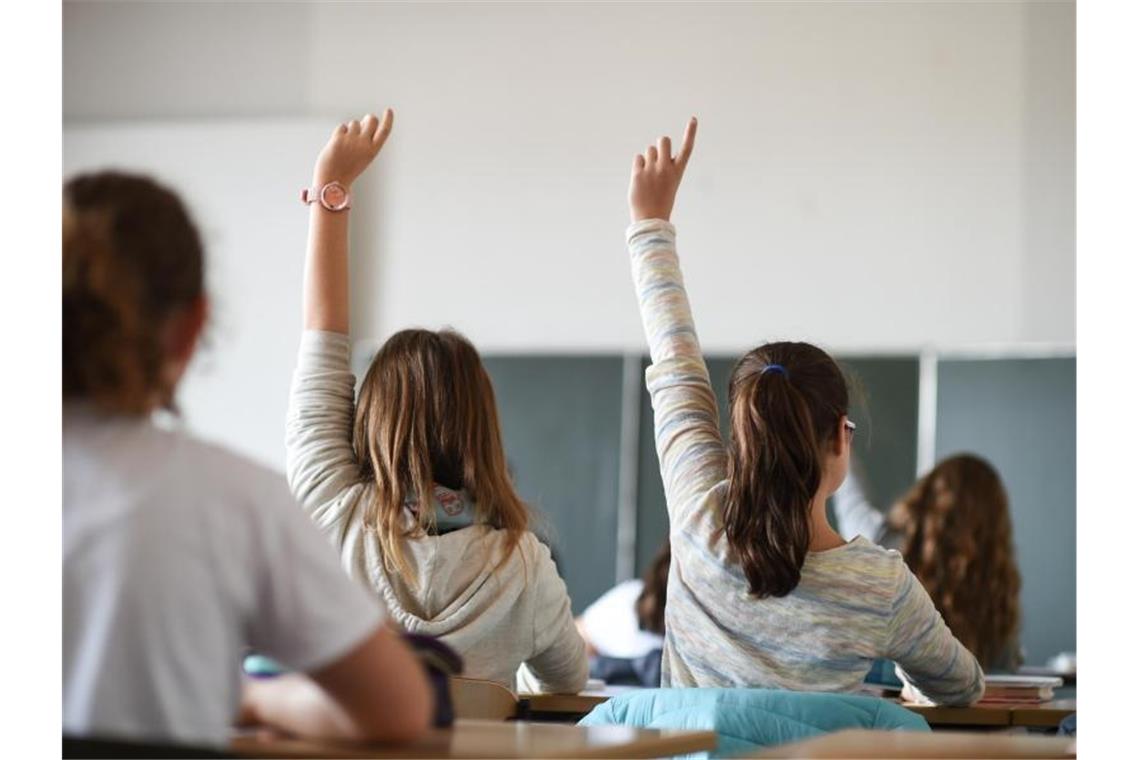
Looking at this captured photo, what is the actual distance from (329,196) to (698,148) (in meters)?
3.60

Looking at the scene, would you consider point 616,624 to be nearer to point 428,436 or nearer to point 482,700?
point 428,436

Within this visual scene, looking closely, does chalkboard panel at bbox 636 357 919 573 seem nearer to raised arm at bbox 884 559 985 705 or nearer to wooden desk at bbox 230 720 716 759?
→ raised arm at bbox 884 559 985 705

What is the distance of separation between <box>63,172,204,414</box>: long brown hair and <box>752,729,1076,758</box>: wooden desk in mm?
664

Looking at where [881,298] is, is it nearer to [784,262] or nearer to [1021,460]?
[784,262]

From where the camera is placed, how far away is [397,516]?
2396mm

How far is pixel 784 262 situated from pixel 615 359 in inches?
28.1

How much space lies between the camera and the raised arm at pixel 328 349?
2439 millimetres

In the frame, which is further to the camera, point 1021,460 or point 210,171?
point 210,171

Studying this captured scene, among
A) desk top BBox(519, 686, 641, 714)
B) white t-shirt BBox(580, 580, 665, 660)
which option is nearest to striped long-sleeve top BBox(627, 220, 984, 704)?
desk top BBox(519, 686, 641, 714)

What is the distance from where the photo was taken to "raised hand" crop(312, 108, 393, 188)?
8.00ft

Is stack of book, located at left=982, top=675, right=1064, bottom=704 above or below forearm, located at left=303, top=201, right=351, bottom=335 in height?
below
